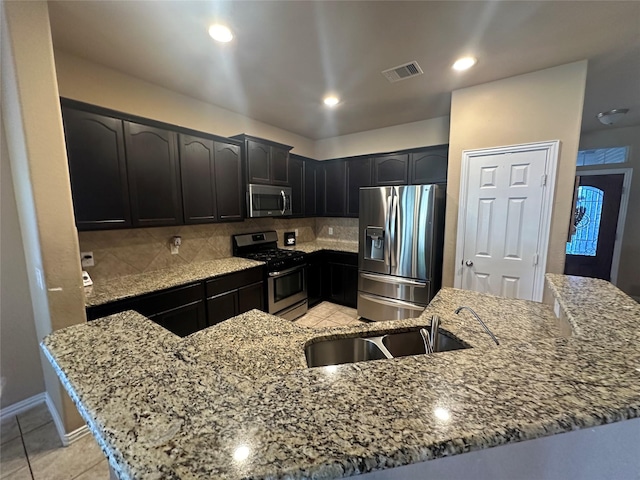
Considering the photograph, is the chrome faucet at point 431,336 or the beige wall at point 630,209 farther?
the beige wall at point 630,209

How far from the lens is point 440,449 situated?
45 cm

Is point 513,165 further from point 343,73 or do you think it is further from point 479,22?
point 343,73

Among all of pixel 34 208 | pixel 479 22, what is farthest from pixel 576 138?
pixel 34 208

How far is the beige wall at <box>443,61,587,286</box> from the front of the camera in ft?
7.39

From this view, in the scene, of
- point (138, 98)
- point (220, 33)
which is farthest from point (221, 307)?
point (220, 33)

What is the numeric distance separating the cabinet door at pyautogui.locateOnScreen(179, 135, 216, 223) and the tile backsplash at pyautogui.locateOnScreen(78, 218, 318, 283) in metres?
0.31

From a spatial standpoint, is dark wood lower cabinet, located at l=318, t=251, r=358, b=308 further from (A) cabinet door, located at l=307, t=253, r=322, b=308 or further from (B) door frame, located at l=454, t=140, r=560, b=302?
(B) door frame, located at l=454, t=140, r=560, b=302

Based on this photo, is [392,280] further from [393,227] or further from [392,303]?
[393,227]

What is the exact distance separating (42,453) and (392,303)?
323 centimetres

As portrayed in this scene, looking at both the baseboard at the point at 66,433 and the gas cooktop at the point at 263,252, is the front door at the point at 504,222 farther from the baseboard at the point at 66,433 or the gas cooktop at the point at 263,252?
the baseboard at the point at 66,433

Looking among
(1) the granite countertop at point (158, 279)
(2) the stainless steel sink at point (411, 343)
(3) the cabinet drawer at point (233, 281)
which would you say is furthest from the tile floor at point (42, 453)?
(2) the stainless steel sink at point (411, 343)

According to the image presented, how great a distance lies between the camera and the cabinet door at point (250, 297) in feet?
9.20

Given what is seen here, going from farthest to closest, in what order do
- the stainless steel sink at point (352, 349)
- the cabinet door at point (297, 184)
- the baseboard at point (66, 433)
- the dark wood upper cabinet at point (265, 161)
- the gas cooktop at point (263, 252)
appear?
the cabinet door at point (297, 184) < the gas cooktop at point (263, 252) < the dark wood upper cabinet at point (265, 161) < the baseboard at point (66, 433) < the stainless steel sink at point (352, 349)

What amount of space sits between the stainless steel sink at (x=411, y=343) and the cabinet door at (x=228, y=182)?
2343mm
